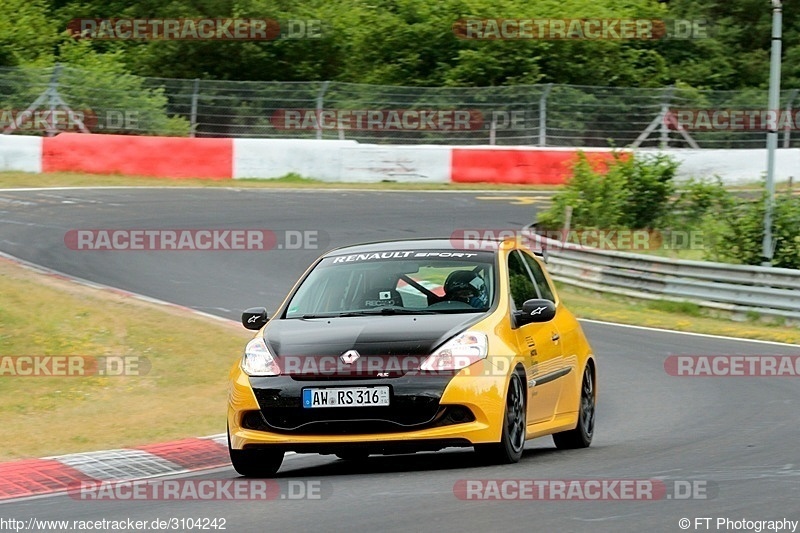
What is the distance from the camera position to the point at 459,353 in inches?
344

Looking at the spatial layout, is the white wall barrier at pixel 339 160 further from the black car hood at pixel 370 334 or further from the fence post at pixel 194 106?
the black car hood at pixel 370 334

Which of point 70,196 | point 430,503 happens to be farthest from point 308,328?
point 70,196

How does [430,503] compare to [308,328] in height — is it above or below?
below

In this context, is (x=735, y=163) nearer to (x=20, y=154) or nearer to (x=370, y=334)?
(x=20, y=154)

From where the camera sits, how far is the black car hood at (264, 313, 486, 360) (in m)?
8.72

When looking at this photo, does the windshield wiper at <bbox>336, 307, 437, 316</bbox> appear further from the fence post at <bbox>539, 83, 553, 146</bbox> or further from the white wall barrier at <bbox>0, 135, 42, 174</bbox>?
the fence post at <bbox>539, 83, 553, 146</bbox>

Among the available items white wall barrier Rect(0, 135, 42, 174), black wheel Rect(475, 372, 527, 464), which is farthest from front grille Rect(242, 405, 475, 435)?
white wall barrier Rect(0, 135, 42, 174)

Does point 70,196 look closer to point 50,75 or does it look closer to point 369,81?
point 50,75

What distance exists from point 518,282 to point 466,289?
1.90ft

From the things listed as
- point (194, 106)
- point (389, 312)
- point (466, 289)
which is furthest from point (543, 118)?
point (389, 312)

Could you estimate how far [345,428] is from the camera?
8602 mm

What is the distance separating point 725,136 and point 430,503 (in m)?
30.0

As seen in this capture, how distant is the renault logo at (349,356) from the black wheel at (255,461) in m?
0.73

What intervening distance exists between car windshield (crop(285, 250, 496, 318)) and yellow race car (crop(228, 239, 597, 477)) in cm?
1
